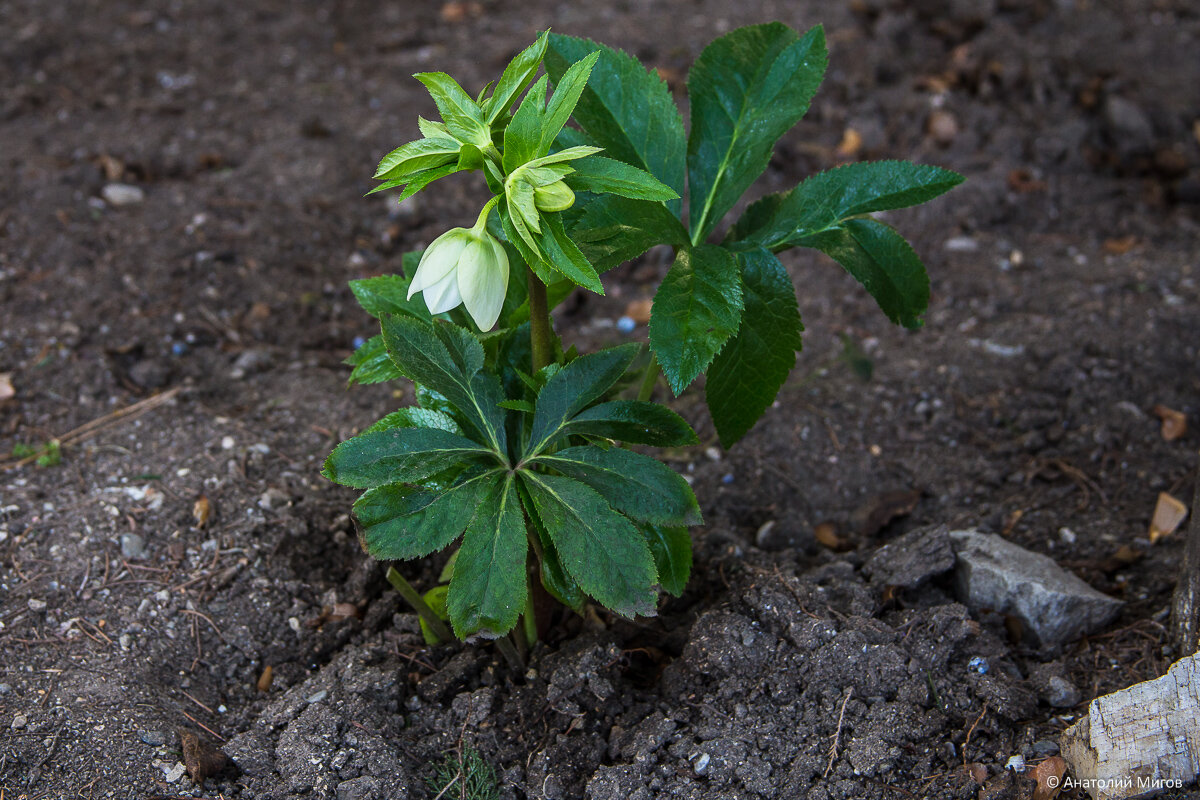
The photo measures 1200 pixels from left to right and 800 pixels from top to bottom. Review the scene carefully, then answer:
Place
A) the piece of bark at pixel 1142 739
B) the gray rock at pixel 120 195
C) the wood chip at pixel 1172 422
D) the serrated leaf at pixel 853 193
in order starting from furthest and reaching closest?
1. the gray rock at pixel 120 195
2. the wood chip at pixel 1172 422
3. the serrated leaf at pixel 853 193
4. the piece of bark at pixel 1142 739

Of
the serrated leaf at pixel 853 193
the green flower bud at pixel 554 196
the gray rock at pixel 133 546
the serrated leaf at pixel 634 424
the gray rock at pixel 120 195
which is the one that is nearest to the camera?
the green flower bud at pixel 554 196

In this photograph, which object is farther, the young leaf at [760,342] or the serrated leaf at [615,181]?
the young leaf at [760,342]

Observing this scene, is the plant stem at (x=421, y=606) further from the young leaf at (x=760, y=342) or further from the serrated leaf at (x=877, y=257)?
the serrated leaf at (x=877, y=257)

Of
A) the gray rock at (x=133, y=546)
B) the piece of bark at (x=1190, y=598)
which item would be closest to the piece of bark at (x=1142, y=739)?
the piece of bark at (x=1190, y=598)

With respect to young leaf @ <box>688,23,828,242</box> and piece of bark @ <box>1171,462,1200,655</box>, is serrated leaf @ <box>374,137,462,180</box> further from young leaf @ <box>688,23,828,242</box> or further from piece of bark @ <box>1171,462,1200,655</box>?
piece of bark @ <box>1171,462,1200,655</box>

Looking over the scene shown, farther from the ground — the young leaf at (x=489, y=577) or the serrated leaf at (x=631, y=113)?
the serrated leaf at (x=631, y=113)

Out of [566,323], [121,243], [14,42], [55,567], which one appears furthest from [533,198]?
[14,42]

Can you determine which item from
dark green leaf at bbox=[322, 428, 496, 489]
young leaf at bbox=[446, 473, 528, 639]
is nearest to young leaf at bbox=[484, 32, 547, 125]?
dark green leaf at bbox=[322, 428, 496, 489]
